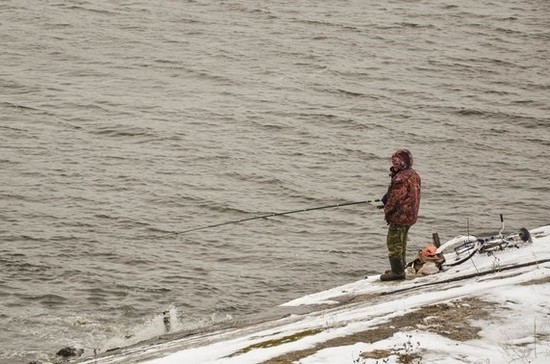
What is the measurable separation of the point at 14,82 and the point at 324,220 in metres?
12.9

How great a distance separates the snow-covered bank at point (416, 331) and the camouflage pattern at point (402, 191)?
1181 millimetres

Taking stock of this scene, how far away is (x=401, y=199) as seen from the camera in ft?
45.8

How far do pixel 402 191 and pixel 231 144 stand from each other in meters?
14.2

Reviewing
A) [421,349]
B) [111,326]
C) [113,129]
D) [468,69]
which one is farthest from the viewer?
[468,69]

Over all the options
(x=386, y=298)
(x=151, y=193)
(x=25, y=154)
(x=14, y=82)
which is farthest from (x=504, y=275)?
(x=14, y=82)

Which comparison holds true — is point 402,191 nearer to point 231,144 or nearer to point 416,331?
point 416,331

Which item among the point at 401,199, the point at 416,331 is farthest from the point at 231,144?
the point at 416,331

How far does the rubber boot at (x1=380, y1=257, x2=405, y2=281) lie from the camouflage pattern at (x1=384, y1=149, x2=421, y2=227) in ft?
2.13

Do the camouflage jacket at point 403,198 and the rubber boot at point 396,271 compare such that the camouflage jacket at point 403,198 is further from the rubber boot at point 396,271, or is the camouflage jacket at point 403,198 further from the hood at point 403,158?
the rubber boot at point 396,271

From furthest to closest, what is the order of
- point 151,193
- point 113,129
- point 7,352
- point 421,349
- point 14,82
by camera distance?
point 14,82, point 113,129, point 151,193, point 7,352, point 421,349

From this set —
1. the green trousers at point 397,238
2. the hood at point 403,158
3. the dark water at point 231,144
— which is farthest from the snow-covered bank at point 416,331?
the dark water at point 231,144

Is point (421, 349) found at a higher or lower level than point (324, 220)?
higher

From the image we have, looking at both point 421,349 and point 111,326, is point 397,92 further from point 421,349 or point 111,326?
point 421,349

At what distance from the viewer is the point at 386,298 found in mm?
12695
